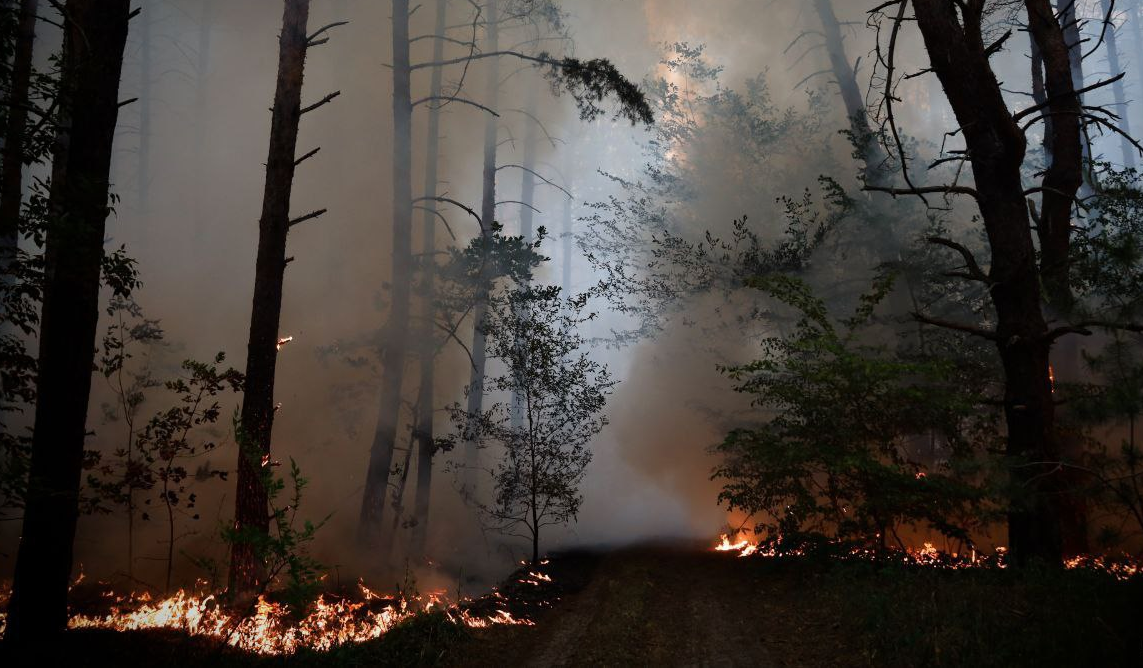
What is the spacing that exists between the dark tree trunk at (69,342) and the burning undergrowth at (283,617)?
0.71 m

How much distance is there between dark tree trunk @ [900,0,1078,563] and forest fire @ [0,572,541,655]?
5.98 meters

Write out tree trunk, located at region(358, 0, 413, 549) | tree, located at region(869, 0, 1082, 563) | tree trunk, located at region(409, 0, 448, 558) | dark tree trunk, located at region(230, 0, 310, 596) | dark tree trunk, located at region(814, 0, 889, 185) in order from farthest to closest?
tree trunk, located at region(409, 0, 448, 558) → tree trunk, located at region(358, 0, 413, 549) → dark tree trunk, located at region(814, 0, 889, 185) → dark tree trunk, located at region(230, 0, 310, 596) → tree, located at region(869, 0, 1082, 563)

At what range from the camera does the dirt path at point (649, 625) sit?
6.40 m

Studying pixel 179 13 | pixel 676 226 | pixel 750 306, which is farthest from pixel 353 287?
pixel 179 13

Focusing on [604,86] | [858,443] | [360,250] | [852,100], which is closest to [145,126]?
[360,250]

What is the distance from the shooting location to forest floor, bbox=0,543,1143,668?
4672mm

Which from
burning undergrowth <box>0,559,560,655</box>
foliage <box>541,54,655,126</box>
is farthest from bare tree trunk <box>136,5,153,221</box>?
foliage <box>541,54,655,126</box>

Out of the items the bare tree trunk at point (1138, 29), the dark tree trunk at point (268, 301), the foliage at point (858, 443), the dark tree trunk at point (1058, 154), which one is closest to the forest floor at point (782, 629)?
the foliage at point (858, 443)

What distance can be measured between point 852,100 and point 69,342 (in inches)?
569

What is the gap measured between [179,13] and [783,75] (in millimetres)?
26129

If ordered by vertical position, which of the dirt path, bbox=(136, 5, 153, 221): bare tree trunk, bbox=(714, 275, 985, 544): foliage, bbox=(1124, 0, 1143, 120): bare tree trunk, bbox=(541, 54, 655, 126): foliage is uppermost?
bbox=(1124, 0, 1143, 120): bare tree trunk

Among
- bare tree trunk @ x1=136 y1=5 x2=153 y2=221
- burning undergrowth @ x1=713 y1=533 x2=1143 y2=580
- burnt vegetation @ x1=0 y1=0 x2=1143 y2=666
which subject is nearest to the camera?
burnt vegetation @ x1=0 y1=0 x2=1143 y2=666

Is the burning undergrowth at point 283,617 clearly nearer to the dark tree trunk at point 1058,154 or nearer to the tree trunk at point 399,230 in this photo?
the tree trunk at point 399,230

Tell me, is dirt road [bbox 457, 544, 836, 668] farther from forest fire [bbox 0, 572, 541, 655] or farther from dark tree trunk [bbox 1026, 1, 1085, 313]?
→ dark tree trunk [bbox 1026, 1, 1085, 313]
